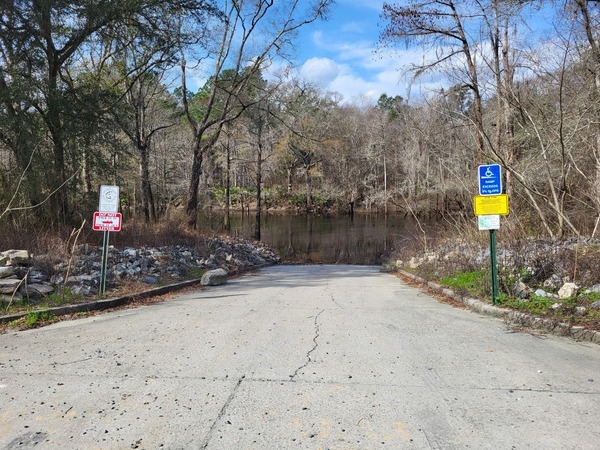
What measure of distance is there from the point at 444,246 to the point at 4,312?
12305 millimetres

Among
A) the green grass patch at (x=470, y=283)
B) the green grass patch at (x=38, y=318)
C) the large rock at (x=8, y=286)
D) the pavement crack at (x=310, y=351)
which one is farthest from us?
the green grass patch at (x=470, y=283)

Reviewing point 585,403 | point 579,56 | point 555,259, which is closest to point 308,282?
point 555,259

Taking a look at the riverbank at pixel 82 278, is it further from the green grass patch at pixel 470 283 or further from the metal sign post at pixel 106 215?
the green grass patch at pixel 470 283

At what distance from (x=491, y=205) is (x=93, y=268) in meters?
8.50

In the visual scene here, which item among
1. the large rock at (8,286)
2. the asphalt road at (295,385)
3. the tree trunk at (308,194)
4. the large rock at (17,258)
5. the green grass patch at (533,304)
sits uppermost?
the tree trunk at (308,194)

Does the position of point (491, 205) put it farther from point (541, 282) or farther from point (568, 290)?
point (568, 290)

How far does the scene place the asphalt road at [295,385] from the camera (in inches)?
141

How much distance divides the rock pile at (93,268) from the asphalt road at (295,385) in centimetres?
160

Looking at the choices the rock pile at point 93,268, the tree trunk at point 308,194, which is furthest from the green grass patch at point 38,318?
the tree trunk at point 308,194

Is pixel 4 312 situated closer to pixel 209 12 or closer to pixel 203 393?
pixel 203 393

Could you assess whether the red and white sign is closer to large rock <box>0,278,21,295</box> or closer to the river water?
large rock <box>0,278,21,295</box>

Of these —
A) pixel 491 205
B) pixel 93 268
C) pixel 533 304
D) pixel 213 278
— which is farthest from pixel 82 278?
pixel 533 304

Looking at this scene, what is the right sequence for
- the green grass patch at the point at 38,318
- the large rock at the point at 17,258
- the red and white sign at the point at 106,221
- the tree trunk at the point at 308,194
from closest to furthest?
the green grass patch at the point at 38,318 → the large rock at the point at 17,258 → the red and white sign at the point at 106,221 → the tree trunk at the point at 308,194

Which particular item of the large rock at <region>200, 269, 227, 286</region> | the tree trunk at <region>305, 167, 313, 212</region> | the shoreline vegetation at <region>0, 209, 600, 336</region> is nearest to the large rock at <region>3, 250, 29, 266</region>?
the shoreline vegetation at <region>0, 209, 600, 336</region>
